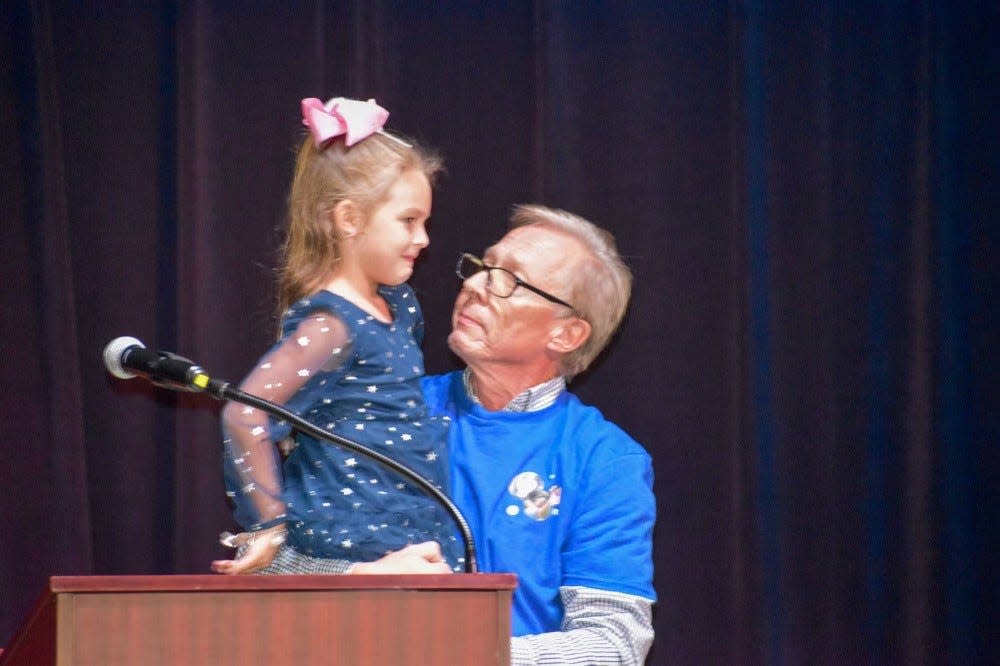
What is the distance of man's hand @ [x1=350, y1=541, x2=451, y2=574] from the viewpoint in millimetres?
1730

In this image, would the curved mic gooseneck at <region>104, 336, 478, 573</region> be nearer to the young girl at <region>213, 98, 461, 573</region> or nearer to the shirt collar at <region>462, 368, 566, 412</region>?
the young girl at <region>213, 98, 461, 573</region>

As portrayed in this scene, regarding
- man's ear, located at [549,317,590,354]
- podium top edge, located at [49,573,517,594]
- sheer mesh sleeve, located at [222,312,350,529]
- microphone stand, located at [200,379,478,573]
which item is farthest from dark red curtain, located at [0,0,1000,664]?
podium top edge, located at [49,573,517,594]

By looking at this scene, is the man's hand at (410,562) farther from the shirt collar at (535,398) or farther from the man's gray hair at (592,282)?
the man's gray hair at (592,282)

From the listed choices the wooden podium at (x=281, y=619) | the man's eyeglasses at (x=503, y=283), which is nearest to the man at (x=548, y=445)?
the man's eyeglasses at (x=503, y=283)

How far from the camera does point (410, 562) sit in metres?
1.75

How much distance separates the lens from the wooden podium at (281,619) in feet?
4.10

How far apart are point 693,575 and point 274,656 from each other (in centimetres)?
155

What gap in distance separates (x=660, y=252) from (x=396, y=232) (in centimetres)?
82

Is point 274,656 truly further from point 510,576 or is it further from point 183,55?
point 183,55

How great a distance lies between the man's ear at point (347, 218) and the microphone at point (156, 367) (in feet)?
1.65

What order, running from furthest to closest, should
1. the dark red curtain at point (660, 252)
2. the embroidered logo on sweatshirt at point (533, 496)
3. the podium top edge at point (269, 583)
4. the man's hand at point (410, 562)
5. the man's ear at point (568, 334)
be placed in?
the dark red curtain at point (660, 252) → the man's ear at point (568, 334) → the embroidered logo on sweatshirt at point (533, 496) → the man's hand at point (410, 562) → the podium top edge at point (269, 583)

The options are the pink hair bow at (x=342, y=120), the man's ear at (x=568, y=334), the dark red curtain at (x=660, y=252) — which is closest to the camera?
→ the pink hair bow at (x=342, y=120)

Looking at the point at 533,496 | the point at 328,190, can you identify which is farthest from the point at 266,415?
the point at 533,496

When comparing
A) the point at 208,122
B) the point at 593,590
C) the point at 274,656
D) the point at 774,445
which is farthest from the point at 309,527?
the point at 774,445
